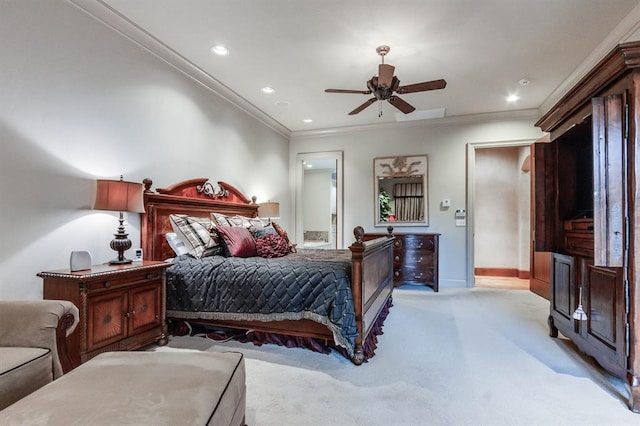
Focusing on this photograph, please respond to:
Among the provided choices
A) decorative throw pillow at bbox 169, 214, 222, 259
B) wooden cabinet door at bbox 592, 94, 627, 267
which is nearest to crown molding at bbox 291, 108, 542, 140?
decorative throw pillow at bbox 169, 214, 222, 259

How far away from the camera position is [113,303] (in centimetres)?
221

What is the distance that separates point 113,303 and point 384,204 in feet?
14.6

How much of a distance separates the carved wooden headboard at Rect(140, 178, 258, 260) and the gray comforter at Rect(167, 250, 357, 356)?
0.39 meters

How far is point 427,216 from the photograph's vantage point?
5.45m

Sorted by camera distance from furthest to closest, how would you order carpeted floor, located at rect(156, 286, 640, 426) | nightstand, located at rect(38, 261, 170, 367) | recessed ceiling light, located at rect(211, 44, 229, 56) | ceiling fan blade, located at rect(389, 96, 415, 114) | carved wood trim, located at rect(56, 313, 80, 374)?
ceiling fan blade, located at rect(389, 96, 415, 114)
recessed ceiling light, located at rect(211, 44, 229, 56)
nightstand, located at rect(38, 261, 170, 367)
carpeted floor, located at rect(156, 286, 640, 426)
carved wood trim, located at rect(56, 313, 80, 374)

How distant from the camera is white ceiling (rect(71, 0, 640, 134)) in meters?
2.60

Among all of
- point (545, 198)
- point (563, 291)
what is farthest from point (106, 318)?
point (545, 198)

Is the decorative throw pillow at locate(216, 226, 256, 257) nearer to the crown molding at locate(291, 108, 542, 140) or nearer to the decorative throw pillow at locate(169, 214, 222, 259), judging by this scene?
the decorative throw pillow at locate(169, 214, 222, 259)

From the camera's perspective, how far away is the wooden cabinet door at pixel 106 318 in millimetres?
2055

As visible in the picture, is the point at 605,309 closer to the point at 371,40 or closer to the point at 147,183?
the point at 371,40

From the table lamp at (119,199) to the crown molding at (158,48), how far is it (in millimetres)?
1409

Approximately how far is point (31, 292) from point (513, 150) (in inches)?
286

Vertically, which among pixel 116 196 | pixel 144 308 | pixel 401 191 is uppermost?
pixel 401 191

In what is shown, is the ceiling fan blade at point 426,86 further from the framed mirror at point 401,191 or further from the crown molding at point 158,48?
the framed mirror at point 401,191
